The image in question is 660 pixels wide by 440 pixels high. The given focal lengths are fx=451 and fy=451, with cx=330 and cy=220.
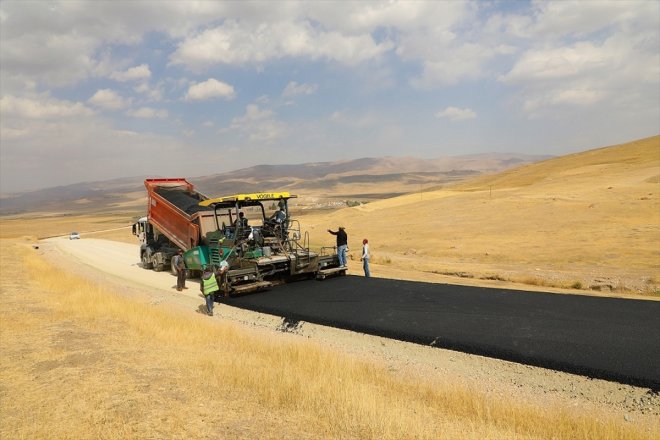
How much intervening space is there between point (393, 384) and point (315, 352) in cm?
149

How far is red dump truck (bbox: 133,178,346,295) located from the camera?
12.6 meters

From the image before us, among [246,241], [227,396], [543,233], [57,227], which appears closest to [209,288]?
[246,241]

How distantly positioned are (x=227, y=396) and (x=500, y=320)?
17.6ft

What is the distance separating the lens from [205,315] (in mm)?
10938

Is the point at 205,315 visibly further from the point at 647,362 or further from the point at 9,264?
the point at 9,264

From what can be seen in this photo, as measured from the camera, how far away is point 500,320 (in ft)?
28.2

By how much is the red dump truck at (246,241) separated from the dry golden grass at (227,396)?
12.3 ft

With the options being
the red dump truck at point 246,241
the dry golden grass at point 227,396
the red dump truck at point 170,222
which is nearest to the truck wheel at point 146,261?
the red dump truck at point 170,222

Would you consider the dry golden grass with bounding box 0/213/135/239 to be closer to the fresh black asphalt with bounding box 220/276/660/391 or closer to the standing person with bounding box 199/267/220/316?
the standing person with bounding box 199/267/220/316

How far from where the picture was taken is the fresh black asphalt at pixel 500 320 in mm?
6612

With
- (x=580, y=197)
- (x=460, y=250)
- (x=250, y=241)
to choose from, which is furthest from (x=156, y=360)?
(x=580, y=197)

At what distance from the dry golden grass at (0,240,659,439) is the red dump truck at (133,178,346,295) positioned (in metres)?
3.75

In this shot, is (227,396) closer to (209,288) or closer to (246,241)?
(209,288)

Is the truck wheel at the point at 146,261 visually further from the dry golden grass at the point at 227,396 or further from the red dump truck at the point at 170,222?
the dry golden grass at the point at 227,396
